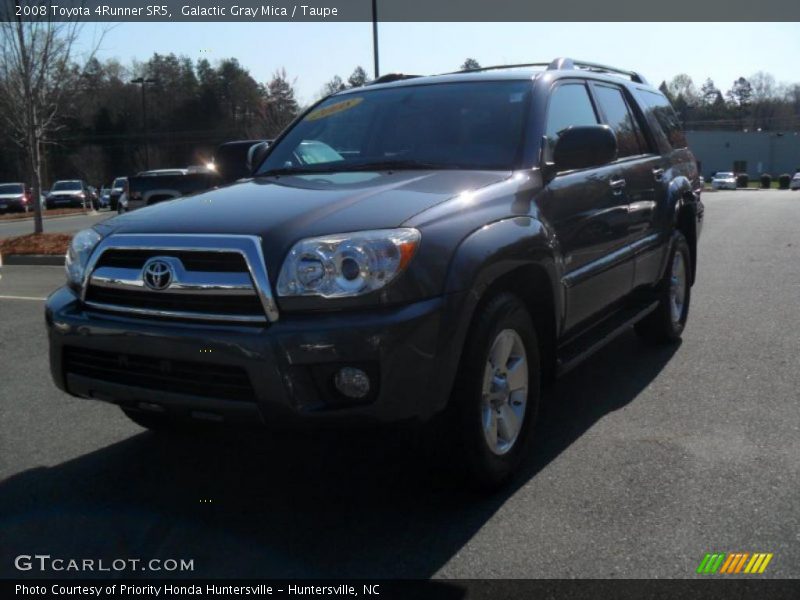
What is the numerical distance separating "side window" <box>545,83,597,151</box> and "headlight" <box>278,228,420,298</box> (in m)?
1.56

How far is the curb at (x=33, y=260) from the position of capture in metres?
13.4

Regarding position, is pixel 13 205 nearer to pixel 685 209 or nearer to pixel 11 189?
pixel 11 189

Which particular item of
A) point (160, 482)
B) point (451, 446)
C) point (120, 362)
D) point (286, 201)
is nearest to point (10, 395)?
point (160, 482)

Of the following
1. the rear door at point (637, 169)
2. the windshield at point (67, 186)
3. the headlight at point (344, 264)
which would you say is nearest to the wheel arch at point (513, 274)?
the headlight at point (344, 264)

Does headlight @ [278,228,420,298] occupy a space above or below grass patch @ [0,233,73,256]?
above

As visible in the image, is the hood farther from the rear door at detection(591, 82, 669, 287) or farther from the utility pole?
the utility pole

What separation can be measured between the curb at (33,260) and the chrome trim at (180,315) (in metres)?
10.5

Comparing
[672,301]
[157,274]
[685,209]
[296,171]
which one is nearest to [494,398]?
[157,274]

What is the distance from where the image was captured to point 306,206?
3545mm

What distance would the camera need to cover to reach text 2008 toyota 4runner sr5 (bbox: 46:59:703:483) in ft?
Answer: 10.3

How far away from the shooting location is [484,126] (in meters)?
4.49

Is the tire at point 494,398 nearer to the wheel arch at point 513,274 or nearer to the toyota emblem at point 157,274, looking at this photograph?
the wheel arch at point 513,274

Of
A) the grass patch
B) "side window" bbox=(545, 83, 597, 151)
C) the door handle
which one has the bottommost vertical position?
the grass patch

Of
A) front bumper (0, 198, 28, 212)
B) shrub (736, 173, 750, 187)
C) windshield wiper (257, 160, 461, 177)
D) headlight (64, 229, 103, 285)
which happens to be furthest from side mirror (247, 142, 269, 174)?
shrub (736, 173, 750, 187)
